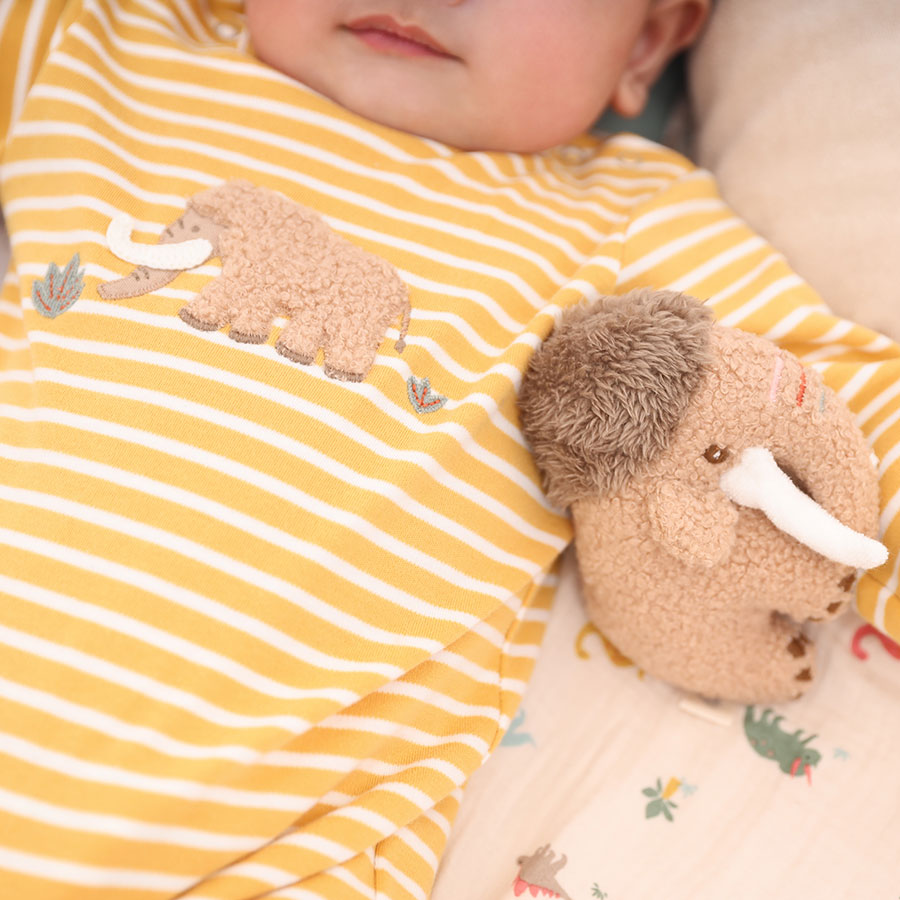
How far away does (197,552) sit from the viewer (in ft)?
2.22

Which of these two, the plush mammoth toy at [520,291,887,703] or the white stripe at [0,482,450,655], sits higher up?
the plush mammoth toy at [520,291,887,703]

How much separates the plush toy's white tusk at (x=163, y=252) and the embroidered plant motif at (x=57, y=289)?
4cm

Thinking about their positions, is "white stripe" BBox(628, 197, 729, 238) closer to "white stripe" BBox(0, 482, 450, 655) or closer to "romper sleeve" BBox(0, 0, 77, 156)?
"white stripe" BBox(0, 482, 450, 655)

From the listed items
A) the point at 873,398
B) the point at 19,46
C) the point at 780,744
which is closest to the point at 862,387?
the point at 873,398

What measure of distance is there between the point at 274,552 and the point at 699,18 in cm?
84

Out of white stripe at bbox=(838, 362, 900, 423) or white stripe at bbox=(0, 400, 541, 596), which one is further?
white stripe at bbox=(838, 362, 900, 423)

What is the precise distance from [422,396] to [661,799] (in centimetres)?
45

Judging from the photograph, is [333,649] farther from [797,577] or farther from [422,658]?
[797,577]

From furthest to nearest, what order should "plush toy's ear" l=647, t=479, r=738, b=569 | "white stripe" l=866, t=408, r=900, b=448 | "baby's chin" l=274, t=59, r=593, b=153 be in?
1. "baby's chin" l=274, t=59, r=593, b=153
2. "white stripe" l=866, t=408, r=900, b=448
3. "plush toy's ear" l=647, t=479, r=738, b=569

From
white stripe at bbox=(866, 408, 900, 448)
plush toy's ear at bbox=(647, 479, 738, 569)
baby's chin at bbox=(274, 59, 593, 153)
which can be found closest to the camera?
plush toy's ear at bbox=(647, 479, 738, 569)

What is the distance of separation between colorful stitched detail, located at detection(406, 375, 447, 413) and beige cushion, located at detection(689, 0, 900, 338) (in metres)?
0.44

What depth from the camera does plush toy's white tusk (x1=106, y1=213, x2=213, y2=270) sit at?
790mm

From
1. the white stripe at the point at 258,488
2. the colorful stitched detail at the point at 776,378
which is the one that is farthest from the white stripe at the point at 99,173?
the colorful stitched detail at the point at 776,378

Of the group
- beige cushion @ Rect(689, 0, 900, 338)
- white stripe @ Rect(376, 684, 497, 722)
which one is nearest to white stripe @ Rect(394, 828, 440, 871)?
white stripe @ Rect(376, 684, 497, 722)
